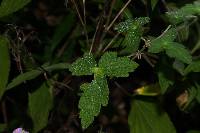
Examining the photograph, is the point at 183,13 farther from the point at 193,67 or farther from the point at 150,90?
the point at 150,90

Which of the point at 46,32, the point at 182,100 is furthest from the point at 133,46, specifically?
the point at 46,32

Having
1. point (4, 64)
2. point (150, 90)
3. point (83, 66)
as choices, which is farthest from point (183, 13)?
point (4, 64)

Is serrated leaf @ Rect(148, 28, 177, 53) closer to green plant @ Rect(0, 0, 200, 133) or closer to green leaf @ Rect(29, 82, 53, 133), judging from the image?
green plant @ Rect(0, 0, 200, 133)

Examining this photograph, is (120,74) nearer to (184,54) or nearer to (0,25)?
(184,54)

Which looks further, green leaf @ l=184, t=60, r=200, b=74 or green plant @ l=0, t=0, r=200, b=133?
green leaf @ l=184, t=60, r=200, b=74


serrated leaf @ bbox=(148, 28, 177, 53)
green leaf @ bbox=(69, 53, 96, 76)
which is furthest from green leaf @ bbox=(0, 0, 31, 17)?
serrated leaf @ bbox=(148, 28, 177, 53)

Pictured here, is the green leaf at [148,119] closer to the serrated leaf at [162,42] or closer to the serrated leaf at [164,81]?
the serrated leaf at [164,81]
